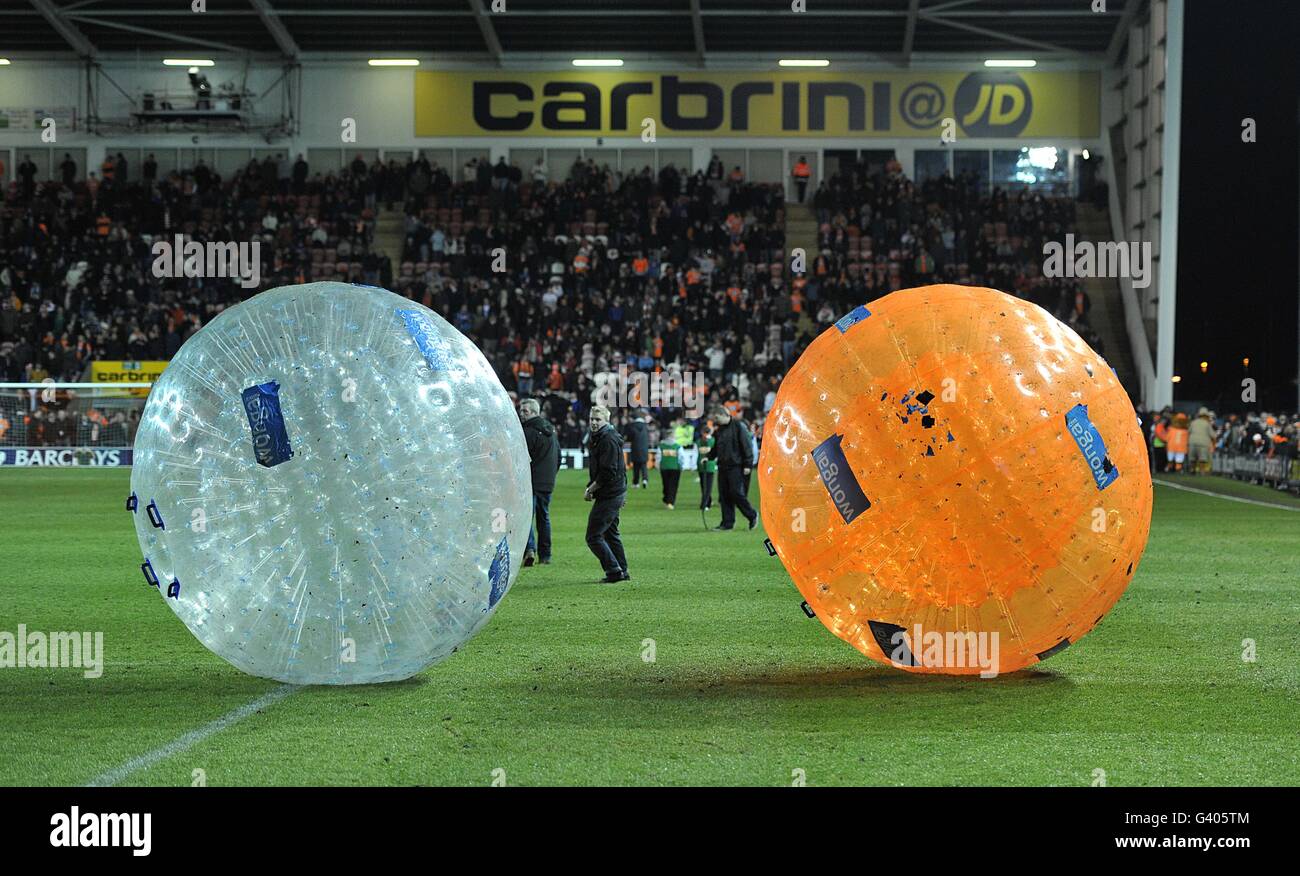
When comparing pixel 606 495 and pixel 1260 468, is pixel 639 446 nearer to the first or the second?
pixel 606 495

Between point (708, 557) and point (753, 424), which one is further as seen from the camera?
point (753, 424)

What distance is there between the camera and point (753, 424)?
35.2m

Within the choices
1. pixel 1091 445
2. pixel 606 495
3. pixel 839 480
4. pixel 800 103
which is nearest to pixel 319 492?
pixel 839 480

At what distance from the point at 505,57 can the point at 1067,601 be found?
132 ft

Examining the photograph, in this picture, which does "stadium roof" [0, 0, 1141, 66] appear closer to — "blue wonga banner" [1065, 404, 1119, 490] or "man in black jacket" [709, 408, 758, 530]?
"man in black jacket" [709, 408, 758, 530]

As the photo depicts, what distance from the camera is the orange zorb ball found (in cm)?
764

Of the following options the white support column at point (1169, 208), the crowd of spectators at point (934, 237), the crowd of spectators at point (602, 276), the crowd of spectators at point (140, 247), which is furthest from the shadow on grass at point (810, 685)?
the crowd of spectators at point (140, 247)

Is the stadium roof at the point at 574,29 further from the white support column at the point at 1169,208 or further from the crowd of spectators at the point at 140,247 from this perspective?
the white support column at the point at 1169,208

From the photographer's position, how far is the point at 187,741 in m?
6.90

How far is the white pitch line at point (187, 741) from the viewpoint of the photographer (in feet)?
20.4

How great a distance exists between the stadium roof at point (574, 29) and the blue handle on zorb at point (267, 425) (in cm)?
3480

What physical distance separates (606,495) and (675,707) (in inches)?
232
